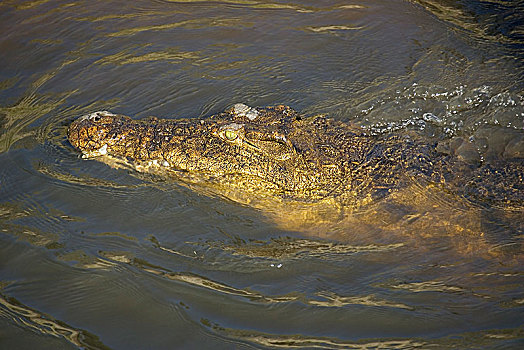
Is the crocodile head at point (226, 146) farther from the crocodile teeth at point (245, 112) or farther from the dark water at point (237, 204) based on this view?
the dark water at point (237, 204)

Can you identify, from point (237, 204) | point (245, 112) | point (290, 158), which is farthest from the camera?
point (245, 112)

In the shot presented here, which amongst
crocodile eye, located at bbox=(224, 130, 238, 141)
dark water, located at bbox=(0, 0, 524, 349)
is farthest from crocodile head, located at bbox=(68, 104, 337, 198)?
dark water, located at bbox=(0, 0, 524, 349)

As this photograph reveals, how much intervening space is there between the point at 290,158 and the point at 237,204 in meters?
0.62

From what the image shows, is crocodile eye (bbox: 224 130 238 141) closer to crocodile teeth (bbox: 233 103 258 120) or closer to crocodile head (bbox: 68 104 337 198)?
crocodile head (bbox: 68 104 337 198)

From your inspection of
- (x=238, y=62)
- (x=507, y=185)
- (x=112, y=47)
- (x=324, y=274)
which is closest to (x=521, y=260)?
(x=507, y=185)

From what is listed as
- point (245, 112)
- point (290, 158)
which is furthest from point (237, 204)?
point (245, 112)

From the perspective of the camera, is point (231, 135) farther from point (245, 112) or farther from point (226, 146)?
point (245, 112)

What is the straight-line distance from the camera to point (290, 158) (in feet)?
12.8

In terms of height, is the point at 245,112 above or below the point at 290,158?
above

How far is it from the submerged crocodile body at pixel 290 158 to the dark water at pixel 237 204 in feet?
0.65

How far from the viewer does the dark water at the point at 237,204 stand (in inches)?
123

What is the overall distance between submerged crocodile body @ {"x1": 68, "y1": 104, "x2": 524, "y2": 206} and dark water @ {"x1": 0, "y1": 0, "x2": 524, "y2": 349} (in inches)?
7.8

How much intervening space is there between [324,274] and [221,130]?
4.96ft

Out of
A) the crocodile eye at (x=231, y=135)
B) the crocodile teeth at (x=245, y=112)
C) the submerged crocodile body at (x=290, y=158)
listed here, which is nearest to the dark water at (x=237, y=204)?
the submerged crocodile body at (x=290, y=158)
